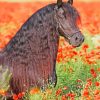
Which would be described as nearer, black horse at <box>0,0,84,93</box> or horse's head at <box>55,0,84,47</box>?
black horse at <box>0,0,84,93</box>

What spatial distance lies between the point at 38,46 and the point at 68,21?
0.59m

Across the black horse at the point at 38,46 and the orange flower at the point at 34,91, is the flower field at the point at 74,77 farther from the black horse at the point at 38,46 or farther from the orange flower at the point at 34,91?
the black horse at the point at 38,46

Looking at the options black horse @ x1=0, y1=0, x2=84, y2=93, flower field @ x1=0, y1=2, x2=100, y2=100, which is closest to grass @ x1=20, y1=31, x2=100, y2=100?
flower field @ x1=0, y1=2, x2=100, y2=100

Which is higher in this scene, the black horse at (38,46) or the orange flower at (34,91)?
the black horse at (38,46)

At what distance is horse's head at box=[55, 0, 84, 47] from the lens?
8.75 metres

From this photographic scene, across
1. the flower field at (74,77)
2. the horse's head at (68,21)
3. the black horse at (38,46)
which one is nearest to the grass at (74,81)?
the flower field at (74,77)

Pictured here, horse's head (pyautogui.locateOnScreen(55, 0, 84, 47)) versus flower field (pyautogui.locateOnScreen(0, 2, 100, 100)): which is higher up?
horse's head (pyautogui.locateOnScreen(55, 0, 84, 47))

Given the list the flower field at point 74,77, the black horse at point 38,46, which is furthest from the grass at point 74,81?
the black horse at point 38,46

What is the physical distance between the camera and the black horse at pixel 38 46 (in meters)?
8.56

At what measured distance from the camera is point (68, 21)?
8.80 meters

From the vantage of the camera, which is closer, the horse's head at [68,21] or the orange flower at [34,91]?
the orange flower at [34,91]

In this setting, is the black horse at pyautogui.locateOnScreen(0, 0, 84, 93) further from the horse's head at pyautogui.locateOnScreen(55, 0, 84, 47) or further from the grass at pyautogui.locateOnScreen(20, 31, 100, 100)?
the grass at pyautogui.locateOnScreen(20, 31, 100, 100)

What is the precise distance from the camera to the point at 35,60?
8.66 metres

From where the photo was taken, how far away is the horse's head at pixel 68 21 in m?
8.75
